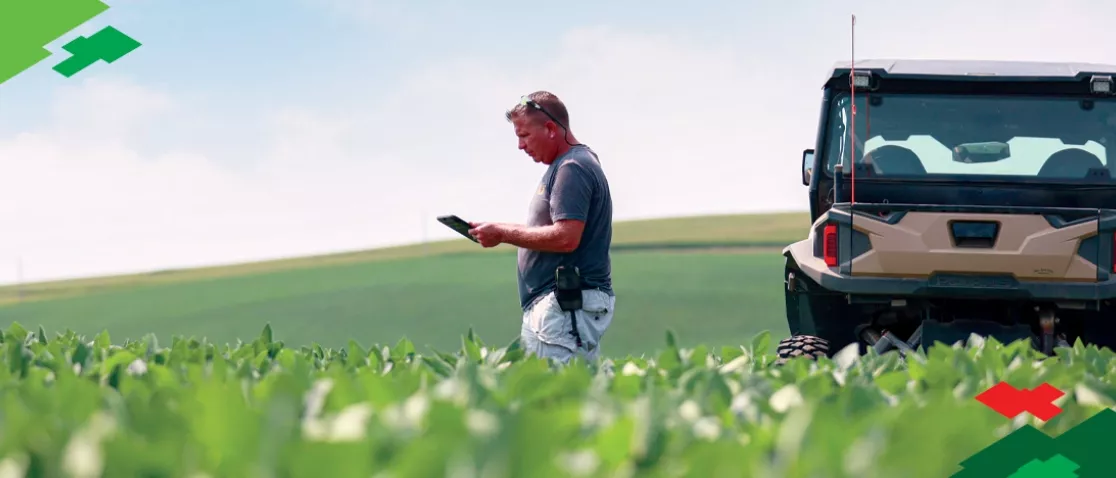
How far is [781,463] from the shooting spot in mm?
1874

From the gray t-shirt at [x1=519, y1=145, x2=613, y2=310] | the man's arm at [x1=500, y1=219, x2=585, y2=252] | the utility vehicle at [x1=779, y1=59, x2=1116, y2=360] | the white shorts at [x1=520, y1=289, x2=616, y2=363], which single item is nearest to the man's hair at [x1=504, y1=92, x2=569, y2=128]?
the gray t-shirt at [x1=519, y1=145, x2=613, y2=310]

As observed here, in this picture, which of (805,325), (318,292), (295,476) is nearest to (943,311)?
(805,325)

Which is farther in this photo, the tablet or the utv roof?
the utv roof

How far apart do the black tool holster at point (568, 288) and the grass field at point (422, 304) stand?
1014cm

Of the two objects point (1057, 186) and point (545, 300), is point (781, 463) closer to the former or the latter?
point (545, 300)

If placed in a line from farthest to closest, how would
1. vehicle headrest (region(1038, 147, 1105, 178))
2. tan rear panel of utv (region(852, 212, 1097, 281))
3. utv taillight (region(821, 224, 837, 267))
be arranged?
vehicle headrest (region(1038, 147, 1105, 178)) → utv taillight (region(821, 224, 837, 267)) → tan rear panel of utv (region(852, 212, 1097, 281))

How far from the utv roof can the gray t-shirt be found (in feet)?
9.99

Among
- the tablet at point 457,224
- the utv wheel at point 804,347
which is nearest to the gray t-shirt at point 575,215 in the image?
the tablet at point 457,224

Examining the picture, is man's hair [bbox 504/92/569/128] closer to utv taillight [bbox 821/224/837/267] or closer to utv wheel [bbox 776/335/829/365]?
utv taillight [bbox 821/224/837/267]

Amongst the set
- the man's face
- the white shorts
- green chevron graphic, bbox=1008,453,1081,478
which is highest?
the man's face

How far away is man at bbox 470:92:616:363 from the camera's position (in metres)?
5.64

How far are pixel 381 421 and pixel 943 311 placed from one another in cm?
685

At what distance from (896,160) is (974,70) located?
0.88 meters

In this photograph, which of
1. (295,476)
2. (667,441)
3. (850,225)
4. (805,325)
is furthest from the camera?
(805,325)
